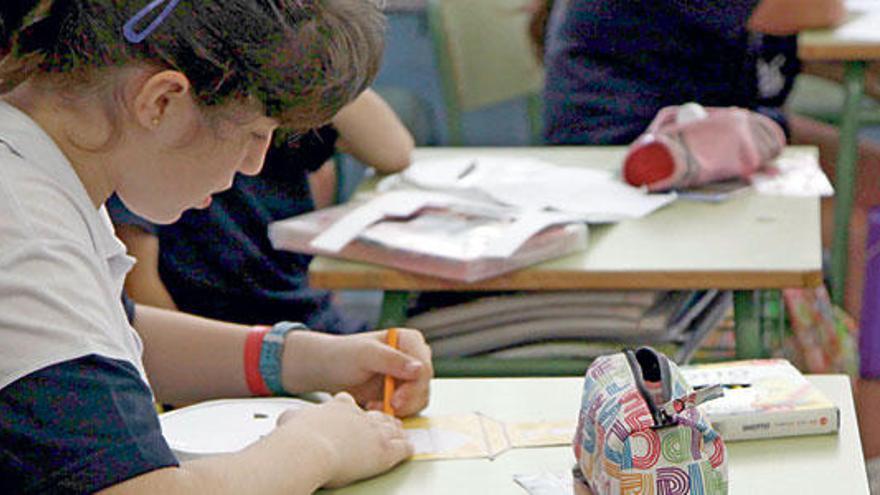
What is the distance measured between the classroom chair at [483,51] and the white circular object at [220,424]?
8.00ft

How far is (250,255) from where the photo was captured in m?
2.19

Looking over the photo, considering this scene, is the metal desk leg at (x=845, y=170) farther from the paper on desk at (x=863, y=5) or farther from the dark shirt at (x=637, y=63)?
the dark shirt at (x=637, y=63)

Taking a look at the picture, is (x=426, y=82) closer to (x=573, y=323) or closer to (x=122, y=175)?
(x=573, y=323)

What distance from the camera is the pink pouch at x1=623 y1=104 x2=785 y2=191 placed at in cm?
226

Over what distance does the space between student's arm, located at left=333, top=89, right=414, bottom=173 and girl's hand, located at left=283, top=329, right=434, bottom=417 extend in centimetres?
91

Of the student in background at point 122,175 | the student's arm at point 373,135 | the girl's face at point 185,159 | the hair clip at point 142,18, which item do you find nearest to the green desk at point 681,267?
the student's arm at point 373,135

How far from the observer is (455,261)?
1906mm

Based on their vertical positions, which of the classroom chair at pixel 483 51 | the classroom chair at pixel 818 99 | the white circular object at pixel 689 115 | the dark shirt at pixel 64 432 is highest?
the dark shirt at pixel 64 432

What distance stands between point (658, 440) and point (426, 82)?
12.0 feet

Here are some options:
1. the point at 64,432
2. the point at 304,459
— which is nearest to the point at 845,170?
the point at 304,459

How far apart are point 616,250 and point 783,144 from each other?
592mm

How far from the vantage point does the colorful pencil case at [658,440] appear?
1108mm

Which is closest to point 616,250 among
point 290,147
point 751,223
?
point 751,223

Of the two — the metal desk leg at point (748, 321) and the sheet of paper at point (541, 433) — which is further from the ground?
the sheet of paper at point (541, 433)
